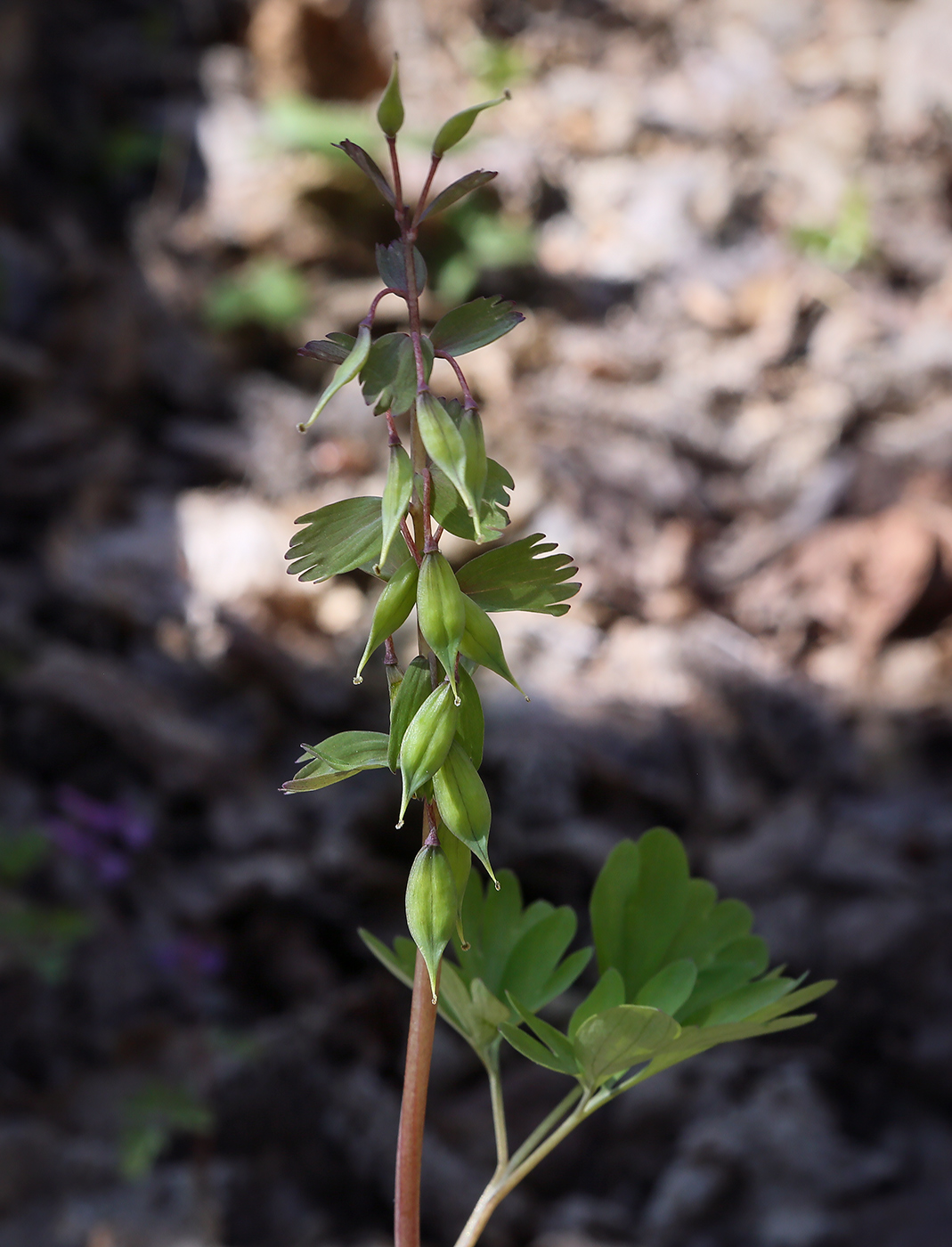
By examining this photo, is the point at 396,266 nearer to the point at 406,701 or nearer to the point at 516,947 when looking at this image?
the point at 406,701

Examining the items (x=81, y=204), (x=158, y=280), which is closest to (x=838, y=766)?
(x=158, y=280)

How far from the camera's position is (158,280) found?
4223mm

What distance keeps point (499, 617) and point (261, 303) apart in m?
1.99

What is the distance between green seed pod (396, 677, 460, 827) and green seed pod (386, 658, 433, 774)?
0.5 inches

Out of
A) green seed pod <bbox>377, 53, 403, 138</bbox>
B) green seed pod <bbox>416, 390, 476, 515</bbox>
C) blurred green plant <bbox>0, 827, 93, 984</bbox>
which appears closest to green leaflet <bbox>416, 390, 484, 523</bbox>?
green seed pod <bbox>416, 390, 476, 515</bbox>

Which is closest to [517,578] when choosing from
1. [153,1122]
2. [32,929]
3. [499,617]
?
[153,1122]

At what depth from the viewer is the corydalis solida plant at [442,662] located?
1.26 ft

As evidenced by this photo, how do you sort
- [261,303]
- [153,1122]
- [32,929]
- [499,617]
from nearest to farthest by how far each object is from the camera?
[153,1122] → [32,929] → [499,617] → [261,303]

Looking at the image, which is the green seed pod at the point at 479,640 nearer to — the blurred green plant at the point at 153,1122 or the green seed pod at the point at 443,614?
the green seed pod at the point at 443,614

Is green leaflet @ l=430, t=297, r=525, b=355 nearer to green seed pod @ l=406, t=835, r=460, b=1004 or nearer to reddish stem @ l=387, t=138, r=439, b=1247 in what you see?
reddish stem @ l=387, t=138, r=439, b=1247

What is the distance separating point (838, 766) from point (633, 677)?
0.63 m

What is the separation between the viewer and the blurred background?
1779 mm

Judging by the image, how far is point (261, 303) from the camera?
13.1ft

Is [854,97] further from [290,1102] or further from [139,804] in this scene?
[290,1102]
